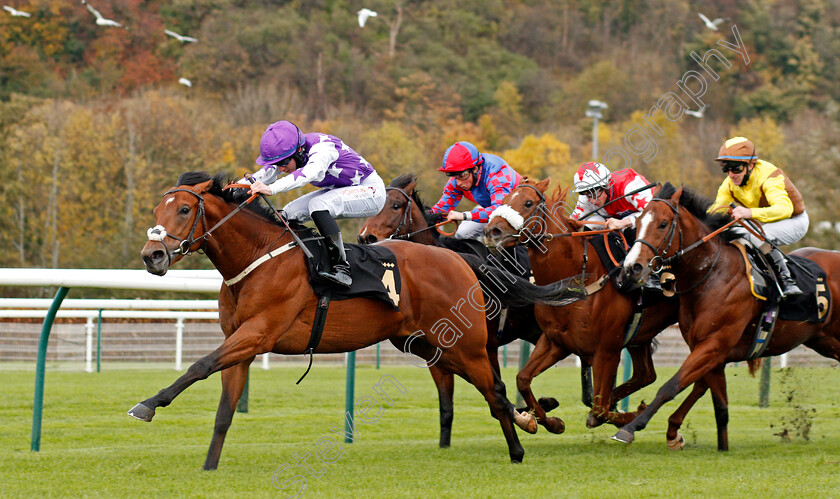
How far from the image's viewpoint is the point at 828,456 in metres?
6.40

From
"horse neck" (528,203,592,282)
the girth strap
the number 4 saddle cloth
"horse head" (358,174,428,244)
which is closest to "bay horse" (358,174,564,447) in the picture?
"horse head" (358,174,428,244)

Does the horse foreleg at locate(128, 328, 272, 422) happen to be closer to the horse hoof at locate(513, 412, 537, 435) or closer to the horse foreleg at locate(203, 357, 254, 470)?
the horse foreleg at locate(203, 357, 254, 470)

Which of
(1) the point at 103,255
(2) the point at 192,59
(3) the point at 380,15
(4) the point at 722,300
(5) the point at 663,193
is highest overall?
(3) the point at 380,15

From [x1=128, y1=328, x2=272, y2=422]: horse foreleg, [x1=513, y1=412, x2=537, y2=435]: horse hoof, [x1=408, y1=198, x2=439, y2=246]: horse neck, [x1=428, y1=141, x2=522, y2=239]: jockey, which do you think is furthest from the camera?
[x1=408, y1=198, x2=439, y2=246]: horse neck

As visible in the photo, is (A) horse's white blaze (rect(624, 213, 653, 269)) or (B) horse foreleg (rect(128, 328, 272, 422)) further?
(A) horse's white blaze (rect(624, 213, 653, 269))

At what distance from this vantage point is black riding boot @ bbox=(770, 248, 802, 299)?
6785mm

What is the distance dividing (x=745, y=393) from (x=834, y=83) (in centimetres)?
4749

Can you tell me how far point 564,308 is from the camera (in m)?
6.93

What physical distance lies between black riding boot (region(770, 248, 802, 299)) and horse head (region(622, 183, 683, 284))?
817 millimetres

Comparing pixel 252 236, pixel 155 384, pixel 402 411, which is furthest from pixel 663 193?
pixel 155 384

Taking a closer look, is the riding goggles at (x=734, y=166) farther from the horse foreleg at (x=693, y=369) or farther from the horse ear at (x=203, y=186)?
the horse ear at (x=203, y=186)

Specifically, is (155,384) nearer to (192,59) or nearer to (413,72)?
(192,59)

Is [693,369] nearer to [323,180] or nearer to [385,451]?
[385,451]

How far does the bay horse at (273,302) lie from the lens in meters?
5.39
